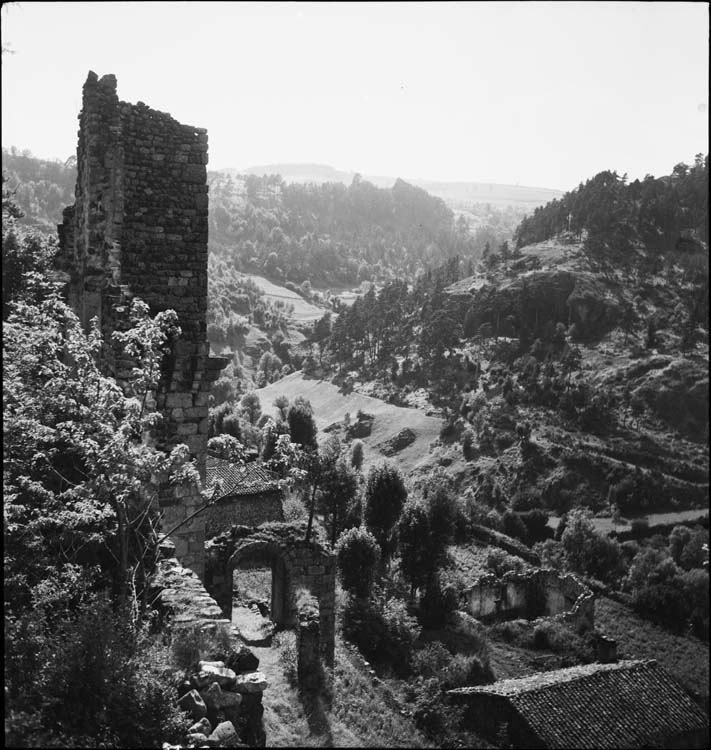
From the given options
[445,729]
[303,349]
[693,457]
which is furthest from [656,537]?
[303,349]

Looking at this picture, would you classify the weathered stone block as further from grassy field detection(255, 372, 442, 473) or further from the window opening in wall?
grassy field detection(255, 372, 442, 473)

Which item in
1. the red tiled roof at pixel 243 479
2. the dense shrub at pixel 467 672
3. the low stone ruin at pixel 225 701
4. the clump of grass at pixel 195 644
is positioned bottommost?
the dense shrub at pixel 467 672

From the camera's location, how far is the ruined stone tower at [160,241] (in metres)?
11.4

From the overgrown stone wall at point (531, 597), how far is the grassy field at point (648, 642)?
1.57 m

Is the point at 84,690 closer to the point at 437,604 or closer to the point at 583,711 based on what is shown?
the point at 583,711

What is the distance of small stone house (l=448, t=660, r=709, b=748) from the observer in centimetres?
2617

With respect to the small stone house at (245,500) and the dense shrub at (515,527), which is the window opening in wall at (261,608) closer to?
the small stone house at (245,500)

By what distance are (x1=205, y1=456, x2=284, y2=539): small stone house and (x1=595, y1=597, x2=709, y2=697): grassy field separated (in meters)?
20.2

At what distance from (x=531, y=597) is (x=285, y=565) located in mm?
33118

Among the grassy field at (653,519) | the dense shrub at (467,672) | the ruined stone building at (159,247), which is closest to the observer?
the ruined stone building at (159,247)

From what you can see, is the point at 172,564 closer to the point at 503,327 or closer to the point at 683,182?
the point at 503,327

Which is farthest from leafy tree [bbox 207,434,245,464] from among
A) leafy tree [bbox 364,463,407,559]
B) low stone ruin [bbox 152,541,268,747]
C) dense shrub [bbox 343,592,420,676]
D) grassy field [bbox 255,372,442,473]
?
grassy field [bbox 255,372,442,473]

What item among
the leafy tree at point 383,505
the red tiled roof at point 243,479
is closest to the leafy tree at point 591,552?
the leafy tree at point 383,505

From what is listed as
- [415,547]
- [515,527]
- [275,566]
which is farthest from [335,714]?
[515,527]
